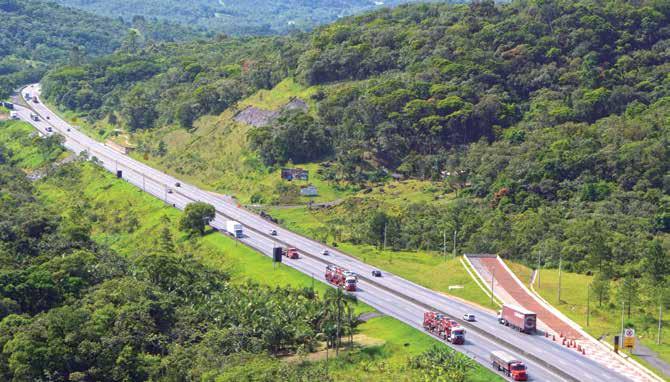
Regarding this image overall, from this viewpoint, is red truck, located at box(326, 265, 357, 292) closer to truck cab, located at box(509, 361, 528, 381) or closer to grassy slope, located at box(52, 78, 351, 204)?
truck cab, located at box(509, 361, 528, 381)

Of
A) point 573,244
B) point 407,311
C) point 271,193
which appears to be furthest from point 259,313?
point 271,193

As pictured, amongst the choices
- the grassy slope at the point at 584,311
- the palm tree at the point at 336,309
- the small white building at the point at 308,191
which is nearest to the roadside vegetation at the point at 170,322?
the palm tree at the point at 336,309

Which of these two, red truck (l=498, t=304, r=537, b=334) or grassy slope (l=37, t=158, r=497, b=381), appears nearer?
grassy slope (l=37, t=158, r=497, b=381)

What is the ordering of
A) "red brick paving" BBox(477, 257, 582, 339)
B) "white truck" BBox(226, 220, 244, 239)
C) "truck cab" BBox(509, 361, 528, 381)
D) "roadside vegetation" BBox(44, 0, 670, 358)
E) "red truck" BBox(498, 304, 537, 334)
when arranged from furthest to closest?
"white truck" BBox(226, 220, 244, 239) < "roadside vegetation" BBox(44, 0, 670, 358) < "red brick paving" BBox(477, 257, 582, 339) < "red truck" BBox(498, 304, 537, 334) < "truck cab" BBox(509, 361, 528, 381)

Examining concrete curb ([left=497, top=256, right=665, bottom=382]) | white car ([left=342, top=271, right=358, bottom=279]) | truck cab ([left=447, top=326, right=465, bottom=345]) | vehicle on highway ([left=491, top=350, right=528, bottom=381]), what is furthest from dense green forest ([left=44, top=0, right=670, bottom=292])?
vehicle on highway ([left=491, top=350, right=528, bottom=381])

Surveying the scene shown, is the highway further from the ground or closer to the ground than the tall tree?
closer to the ground

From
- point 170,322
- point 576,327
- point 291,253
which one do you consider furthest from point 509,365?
point 291,253

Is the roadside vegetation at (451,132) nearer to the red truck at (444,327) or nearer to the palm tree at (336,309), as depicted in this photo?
the red truck at (444,327)

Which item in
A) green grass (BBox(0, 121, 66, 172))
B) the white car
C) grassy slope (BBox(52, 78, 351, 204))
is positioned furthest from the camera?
green grass (BBox(0, 121, 66, 172))
